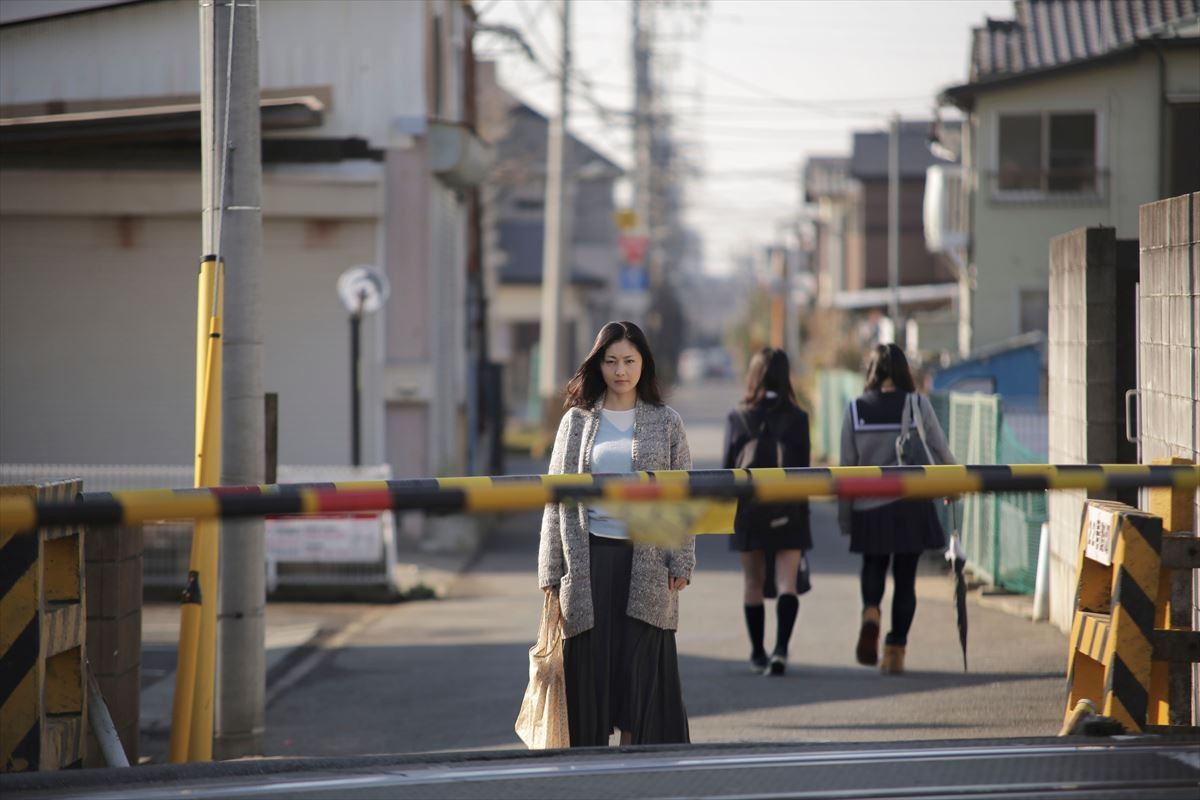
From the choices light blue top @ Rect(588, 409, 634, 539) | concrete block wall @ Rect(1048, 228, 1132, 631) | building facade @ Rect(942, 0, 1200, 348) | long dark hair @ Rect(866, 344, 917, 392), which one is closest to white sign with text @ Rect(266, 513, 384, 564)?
long dark hair @ Rect(866, 344, 917, 392)

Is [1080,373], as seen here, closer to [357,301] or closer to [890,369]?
[890,369]

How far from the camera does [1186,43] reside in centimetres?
1755

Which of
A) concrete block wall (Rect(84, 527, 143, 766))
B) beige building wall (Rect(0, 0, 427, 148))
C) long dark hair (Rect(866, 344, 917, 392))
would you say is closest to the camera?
concrete block wall (Rect(84, 527, 143, 766))

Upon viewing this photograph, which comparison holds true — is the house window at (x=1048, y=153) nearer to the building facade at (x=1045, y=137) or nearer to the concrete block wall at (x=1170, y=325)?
the building facade at (x=1045, y=137)

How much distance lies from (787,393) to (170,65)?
7.58 m

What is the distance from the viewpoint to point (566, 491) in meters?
4.27

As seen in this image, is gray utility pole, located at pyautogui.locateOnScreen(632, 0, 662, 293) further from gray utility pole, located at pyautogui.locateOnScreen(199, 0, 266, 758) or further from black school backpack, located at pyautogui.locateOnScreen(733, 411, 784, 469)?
gray utility pole, located at pyautogui.locateOnScreen(199, 0, 266, 758)

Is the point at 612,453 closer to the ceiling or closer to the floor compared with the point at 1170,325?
closer to the floor

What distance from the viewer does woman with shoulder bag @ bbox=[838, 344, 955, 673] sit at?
27.4ft

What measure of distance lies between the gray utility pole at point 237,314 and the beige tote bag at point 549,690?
2.35m

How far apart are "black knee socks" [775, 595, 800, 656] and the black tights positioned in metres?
0.43

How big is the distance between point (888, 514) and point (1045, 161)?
734 inches

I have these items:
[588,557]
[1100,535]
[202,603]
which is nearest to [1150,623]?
[1100,535]

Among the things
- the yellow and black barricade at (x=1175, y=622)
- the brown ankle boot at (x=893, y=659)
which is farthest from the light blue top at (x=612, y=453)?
the brown ankle boot at (x=893, y=659)
